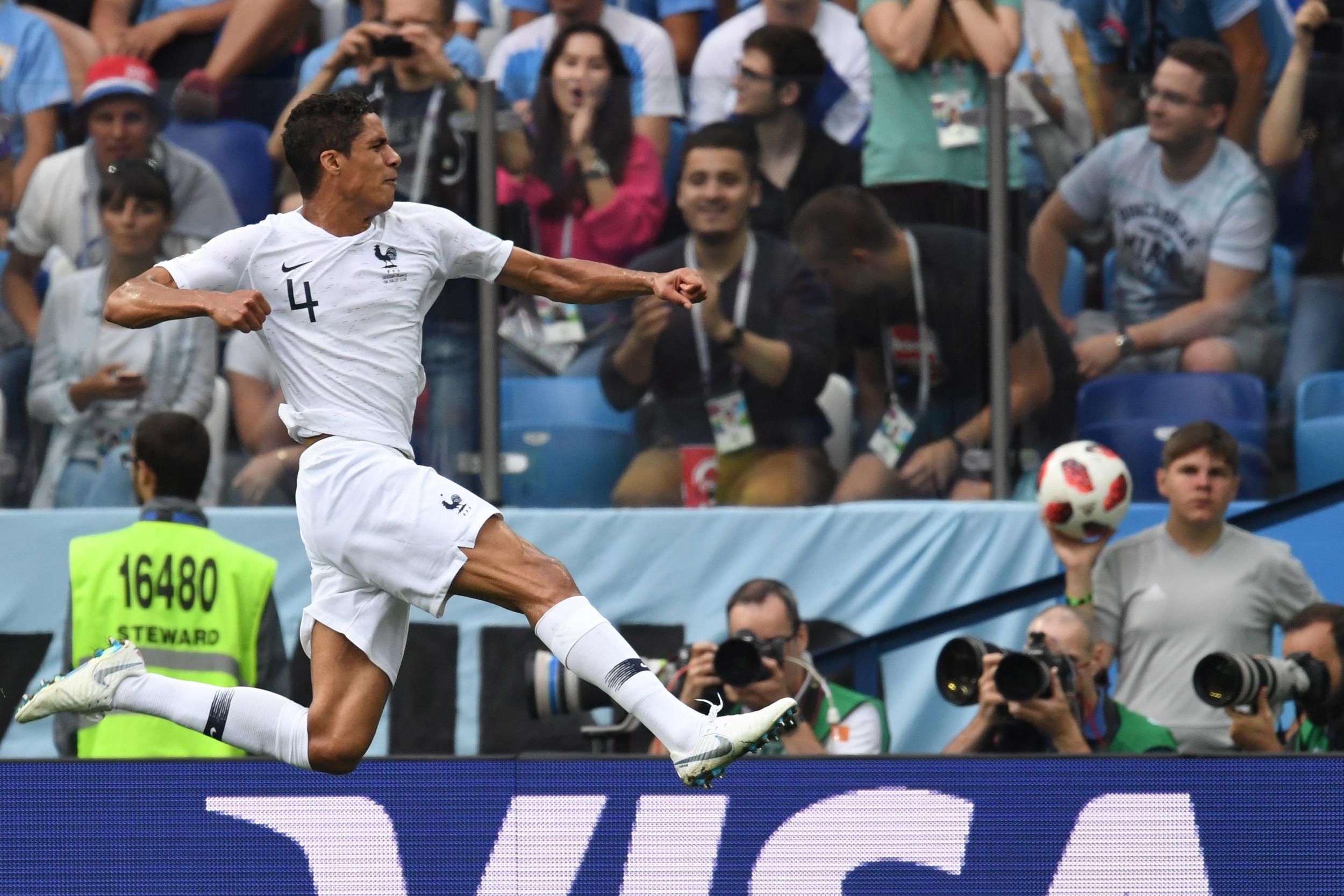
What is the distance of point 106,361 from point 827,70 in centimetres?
305

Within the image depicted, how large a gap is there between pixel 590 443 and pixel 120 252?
1.99 m

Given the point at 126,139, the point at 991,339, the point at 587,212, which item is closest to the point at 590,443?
the point at 587,212

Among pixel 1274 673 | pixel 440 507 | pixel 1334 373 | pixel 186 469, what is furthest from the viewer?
pixel 1334 373

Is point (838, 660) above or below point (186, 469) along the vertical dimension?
below

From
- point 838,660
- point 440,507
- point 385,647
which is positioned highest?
point 440,507

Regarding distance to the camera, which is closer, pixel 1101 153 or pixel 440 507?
pixel 440 507

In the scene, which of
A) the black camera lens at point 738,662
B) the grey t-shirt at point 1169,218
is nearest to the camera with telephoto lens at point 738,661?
the black camera lens at point 738,662

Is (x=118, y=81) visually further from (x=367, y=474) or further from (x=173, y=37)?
(x=367, y=474)

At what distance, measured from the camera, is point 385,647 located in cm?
530

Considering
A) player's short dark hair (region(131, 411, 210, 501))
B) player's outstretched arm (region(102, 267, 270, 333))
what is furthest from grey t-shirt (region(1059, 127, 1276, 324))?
player's outstretched arm (region(102, 267, 270, 333))

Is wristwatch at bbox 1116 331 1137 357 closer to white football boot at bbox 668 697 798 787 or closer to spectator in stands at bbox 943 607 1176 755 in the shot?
spectator in stands at bbox 943 607 1176 755

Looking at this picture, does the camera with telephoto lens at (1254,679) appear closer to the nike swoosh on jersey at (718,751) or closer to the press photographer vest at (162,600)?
the nike swoosh on jersey at (718,751)

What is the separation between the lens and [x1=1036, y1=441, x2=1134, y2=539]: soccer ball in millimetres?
6977

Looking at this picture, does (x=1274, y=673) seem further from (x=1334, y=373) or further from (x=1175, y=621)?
(x=1334, y=373)
